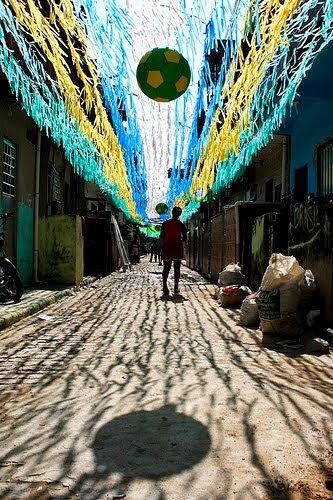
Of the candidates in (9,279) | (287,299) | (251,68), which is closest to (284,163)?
(251,68)

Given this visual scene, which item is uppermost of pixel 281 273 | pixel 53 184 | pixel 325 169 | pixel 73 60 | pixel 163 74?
pixel 73 60

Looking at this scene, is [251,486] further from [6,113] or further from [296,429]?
[6,113]

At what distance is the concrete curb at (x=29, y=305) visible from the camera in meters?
6.72

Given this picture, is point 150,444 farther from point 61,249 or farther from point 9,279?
point 61,249

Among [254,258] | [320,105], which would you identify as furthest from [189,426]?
[320,105]

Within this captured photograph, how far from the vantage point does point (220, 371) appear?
422 centimetres

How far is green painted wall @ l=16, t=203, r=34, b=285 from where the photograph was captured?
1105cm

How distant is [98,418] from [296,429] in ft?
4.02

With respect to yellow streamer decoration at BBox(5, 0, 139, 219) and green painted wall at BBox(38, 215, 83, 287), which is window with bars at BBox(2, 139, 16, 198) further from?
yellow streamer decoration at BBox(5, 0, 139, 219)

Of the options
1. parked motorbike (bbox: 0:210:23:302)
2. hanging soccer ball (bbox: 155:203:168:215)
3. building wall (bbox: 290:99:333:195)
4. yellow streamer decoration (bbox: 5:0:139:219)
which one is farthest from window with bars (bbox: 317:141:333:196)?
hanging soccer ball (bbox: 155:203:168:215)

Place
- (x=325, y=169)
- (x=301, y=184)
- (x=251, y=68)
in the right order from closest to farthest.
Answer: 1. (x=251, y=68)
2. (x=325, y=169)
3. (x=301, y=184)

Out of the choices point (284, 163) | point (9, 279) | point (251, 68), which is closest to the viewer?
point (251, 68)

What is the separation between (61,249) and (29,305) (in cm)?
410

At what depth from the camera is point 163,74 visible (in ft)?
21.4
